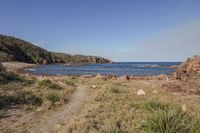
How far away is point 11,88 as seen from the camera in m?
18.9

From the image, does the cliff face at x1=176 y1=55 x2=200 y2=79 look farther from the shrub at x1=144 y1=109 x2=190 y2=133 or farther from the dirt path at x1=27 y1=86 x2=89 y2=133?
the shrub at x1=144 y1=109 x2=190 y2=133

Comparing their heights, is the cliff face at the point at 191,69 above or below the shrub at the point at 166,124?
above

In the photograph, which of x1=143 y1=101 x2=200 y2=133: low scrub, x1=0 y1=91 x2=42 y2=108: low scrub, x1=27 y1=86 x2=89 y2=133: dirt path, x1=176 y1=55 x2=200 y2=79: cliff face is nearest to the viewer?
x1=143 y1=101 x2=200 y2=133: low scrub

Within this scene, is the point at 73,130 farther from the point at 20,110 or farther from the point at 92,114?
the point at 20,110

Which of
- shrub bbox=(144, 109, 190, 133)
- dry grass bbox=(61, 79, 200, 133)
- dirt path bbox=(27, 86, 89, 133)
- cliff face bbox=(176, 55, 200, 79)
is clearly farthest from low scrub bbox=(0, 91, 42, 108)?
cliff face bbox=(176, 55, 200, 79)

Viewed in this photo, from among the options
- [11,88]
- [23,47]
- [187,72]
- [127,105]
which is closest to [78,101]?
[127,105]

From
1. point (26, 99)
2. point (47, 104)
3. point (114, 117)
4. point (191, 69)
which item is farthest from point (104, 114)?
point (191, 69)

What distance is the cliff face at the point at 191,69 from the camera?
28945 mm

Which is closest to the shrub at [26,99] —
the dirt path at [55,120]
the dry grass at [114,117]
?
the dirt path at [55,120]

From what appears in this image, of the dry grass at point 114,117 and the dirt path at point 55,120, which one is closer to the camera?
the dry grass at point 114,117

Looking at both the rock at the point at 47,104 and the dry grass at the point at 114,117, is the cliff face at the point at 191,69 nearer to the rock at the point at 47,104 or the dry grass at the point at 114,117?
the dry grass at the point at 114,117

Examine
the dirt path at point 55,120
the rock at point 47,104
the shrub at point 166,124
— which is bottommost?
the dirt path at point 55,120

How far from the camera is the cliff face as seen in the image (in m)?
28.9

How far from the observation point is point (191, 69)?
30469 millimetres
